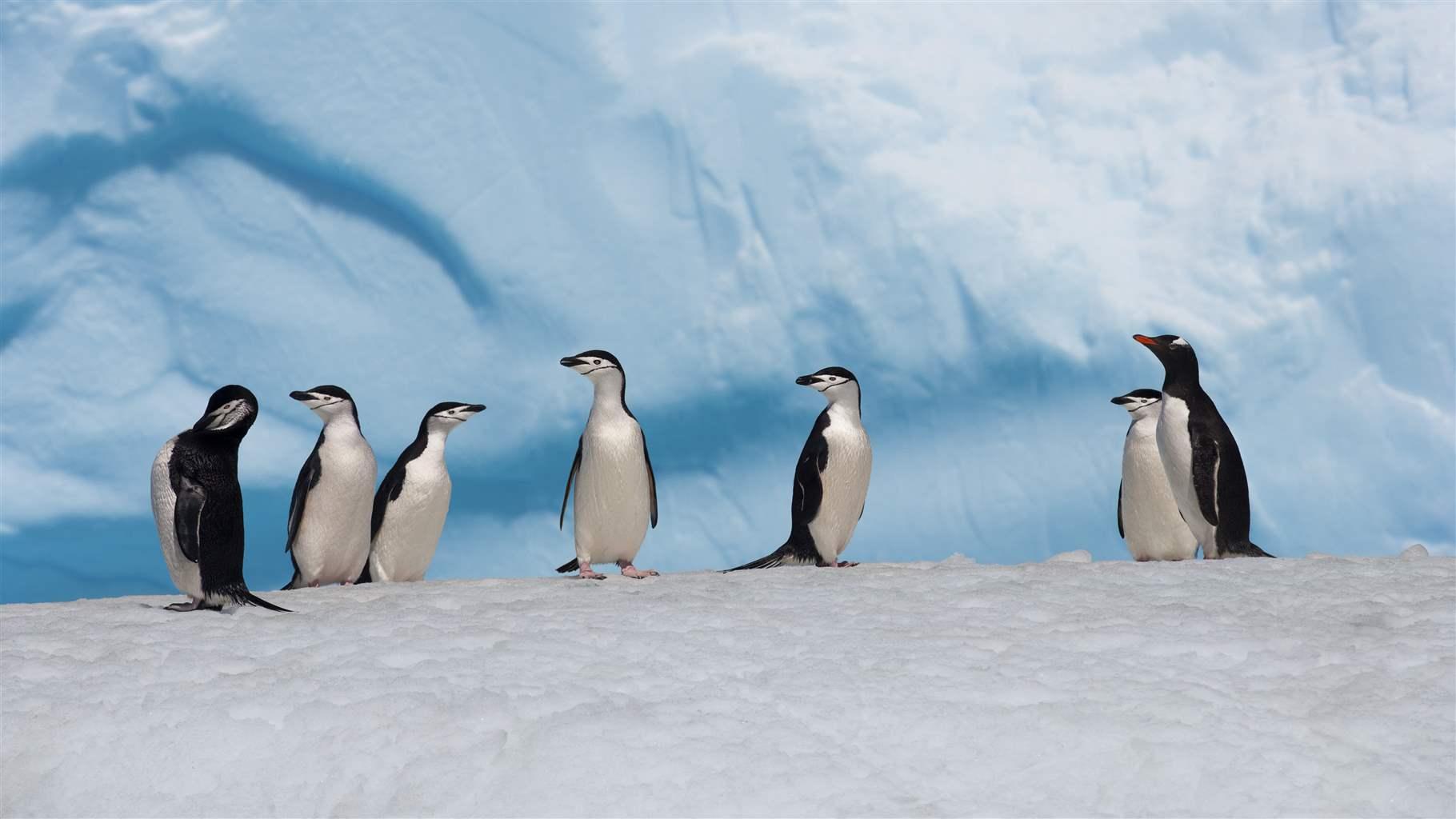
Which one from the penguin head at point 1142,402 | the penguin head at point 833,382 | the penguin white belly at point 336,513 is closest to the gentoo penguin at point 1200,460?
the penguin head at point 1142,402

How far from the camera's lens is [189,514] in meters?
5.59

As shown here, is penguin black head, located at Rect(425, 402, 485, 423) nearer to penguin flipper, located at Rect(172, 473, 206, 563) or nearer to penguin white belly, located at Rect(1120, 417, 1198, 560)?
penguin flipper, located at Rect(172, 473, 206, 563)

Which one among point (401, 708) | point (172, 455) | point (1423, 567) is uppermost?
point (172, 455)

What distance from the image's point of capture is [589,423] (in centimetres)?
740

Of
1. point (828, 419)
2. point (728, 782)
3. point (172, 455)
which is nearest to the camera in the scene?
point (728, 782)

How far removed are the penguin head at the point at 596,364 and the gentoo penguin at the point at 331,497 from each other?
1298 millimetres

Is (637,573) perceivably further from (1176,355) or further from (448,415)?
(1176,355)

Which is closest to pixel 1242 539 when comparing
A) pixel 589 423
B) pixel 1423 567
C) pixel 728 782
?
pixel 1423 567

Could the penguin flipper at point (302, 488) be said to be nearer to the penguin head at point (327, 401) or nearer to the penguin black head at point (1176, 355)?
the penguin head at point (327, 401)

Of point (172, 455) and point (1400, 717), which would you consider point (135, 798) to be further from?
point (1400, 717)

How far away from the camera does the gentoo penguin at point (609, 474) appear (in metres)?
7.25

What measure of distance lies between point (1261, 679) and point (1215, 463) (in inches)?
133

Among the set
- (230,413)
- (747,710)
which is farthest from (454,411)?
(747,710)

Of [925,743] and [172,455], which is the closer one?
[925,743]
